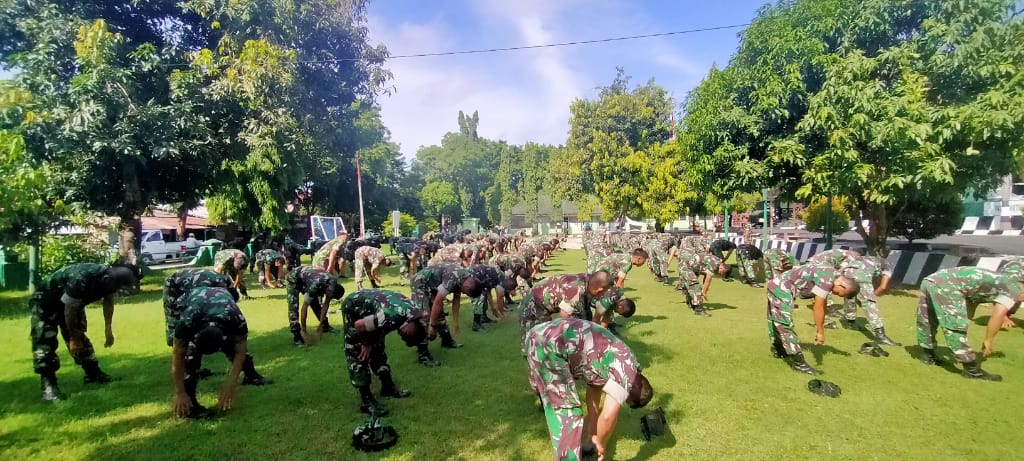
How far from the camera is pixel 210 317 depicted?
16.9 ft

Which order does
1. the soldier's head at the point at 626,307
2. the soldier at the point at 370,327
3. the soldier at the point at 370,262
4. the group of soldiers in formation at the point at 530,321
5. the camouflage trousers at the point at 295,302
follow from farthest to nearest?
the soldier at the point at 370,262, the camouflage trousers at the point at 295,302, the soldier's head at the point at 626,307, the soldier at the point at 370,327, the group of soldiers in formation at the point at 530,321

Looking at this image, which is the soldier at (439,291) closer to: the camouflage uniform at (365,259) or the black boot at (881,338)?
the camouflage uniform at (365,259)

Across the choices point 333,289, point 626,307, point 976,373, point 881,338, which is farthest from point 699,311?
point 333,289

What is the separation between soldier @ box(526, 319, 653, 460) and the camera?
393 centimetres

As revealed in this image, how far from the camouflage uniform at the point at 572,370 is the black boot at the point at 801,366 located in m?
4.20

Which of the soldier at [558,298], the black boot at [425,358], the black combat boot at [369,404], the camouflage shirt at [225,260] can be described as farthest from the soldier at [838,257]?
the camouflage shirt at [225,260]

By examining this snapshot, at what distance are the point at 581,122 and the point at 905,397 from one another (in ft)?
95.2

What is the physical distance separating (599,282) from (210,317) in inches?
160

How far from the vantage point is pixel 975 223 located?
90.9 ft

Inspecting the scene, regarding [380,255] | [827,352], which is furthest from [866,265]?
[380,255]

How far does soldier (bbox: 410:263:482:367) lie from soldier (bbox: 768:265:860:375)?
4.40 m

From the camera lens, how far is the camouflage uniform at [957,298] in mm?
6648

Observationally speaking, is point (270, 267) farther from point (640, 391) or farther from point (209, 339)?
point (640, 391)

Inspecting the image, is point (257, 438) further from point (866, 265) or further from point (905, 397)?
point (866, 265)
